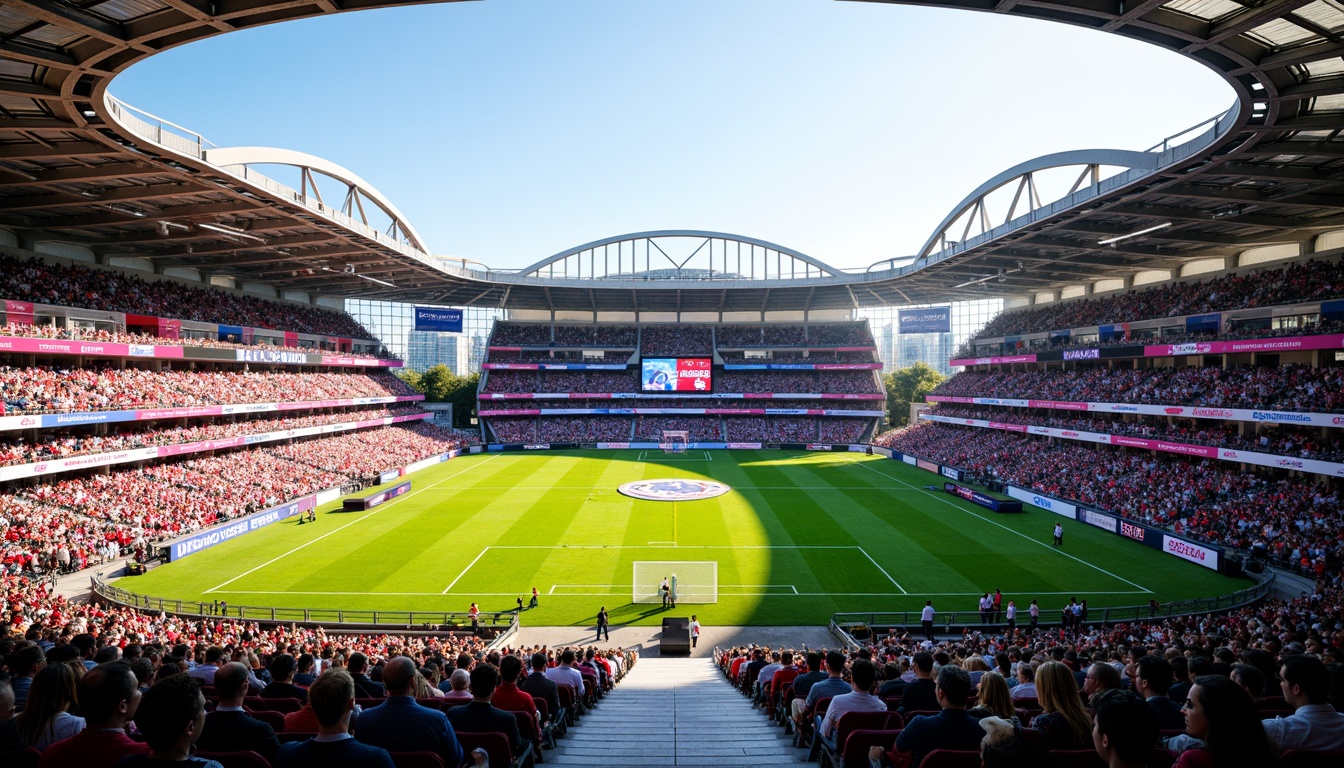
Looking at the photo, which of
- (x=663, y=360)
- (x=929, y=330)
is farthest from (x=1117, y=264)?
(x=663, y=360)

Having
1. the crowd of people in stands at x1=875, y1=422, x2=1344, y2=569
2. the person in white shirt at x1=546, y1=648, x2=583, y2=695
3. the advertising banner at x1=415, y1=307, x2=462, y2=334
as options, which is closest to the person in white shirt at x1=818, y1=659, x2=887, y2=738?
the person in white shirt at x1=546, y1=648, x2=583, y2=695

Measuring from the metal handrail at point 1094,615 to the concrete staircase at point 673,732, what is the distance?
768 centimetres

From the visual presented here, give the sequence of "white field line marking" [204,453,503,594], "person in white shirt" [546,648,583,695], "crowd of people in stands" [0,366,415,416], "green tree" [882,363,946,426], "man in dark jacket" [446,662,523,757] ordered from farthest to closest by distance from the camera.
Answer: "green tree" [882,363,946,426] → "crowd of people in stands" [0,366,415,416] → "white field line marking" [204,453,503,594] → "person in white shirt" [546,648,583,695] → "man in dark jacket" [446,662,523,757]

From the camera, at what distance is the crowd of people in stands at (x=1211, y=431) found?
90.7 feet

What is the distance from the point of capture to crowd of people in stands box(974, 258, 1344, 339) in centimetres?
3127

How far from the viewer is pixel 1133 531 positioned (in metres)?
31.4

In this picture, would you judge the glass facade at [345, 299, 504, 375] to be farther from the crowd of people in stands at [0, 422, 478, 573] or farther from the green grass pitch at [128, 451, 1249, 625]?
the green grass pitch at [128, 451, 1249, 625]

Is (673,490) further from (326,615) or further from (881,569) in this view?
(326,615)

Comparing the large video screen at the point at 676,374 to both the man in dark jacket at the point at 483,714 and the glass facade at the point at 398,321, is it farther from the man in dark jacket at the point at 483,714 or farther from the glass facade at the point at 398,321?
the man in dark jacket at the point at 483,714

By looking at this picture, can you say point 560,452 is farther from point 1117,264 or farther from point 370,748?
point 370,748

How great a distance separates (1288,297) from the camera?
3231cm

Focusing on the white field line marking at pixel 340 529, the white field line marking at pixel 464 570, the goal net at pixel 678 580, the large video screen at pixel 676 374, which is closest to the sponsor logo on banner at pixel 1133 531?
the goal net at pixel 678 580

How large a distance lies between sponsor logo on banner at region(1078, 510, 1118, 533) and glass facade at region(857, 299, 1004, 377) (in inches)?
1301

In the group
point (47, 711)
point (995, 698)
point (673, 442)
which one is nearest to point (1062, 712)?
point (995, 698)
